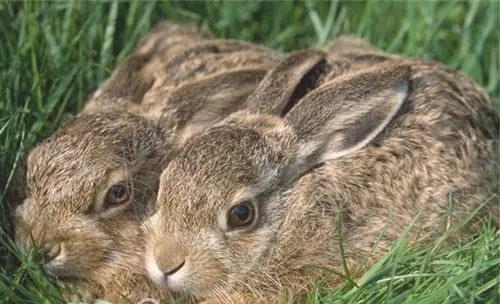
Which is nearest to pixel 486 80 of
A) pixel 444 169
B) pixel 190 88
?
pixel 444 169

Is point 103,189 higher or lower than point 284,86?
lower

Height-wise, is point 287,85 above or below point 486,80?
above

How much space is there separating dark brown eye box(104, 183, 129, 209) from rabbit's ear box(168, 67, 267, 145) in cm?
49

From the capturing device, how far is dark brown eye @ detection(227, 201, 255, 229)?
5.09m

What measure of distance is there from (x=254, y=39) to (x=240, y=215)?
247 centimetres

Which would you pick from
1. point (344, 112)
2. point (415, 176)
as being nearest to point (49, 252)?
point (344, 112)

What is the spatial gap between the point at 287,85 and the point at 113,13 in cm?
167

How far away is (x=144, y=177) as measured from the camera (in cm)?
541

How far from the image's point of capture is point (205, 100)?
5633 millimetres

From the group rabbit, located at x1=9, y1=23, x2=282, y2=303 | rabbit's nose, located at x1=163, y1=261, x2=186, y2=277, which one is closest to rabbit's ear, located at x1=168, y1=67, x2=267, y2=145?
rabbit, located at x1=9, y1=23, x2=282, y2=303

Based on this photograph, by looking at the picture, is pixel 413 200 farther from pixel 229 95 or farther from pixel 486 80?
pixel 486 80

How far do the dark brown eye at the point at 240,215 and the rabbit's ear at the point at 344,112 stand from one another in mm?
401

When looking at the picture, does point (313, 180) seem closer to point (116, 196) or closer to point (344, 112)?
point (344, 112)

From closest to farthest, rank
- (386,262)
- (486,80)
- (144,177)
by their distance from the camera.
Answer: (386,262)
(144,177)
(486,80)
